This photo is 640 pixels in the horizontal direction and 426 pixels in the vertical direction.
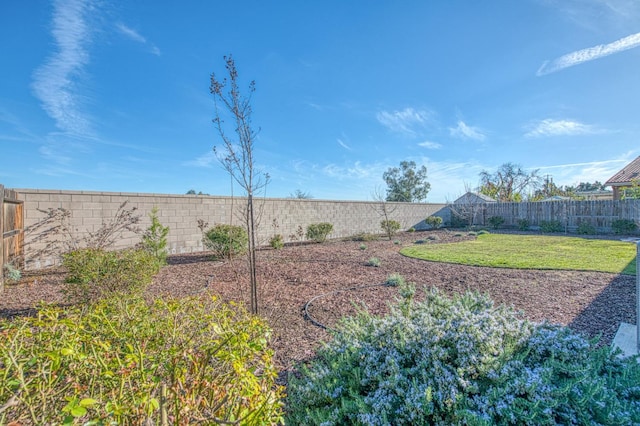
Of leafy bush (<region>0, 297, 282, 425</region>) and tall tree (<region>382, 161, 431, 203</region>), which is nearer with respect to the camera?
leafy bush (<region>0, 297, 282, 425</region>)

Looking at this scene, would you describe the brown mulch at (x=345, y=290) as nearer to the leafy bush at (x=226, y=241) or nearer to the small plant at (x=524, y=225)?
the leafy bush at (x=226, y=241)

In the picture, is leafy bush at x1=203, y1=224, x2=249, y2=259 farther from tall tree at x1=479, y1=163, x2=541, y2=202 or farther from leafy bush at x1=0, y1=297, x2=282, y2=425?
tall tree at x1=479, y1=163, x2=541, y2=202

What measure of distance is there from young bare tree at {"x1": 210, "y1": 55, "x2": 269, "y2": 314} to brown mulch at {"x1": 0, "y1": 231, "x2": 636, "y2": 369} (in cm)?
102

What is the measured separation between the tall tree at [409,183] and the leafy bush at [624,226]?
64.7 ft

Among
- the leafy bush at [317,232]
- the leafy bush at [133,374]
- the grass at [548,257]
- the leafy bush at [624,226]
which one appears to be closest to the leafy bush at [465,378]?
the leafy bush at [133,374]

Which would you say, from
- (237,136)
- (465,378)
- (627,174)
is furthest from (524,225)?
(465,378)

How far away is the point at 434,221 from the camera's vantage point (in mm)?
19047

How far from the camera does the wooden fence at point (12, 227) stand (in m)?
5.44

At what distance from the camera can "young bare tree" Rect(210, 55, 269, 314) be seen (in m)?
3.61

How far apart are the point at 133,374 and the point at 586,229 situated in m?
19.5

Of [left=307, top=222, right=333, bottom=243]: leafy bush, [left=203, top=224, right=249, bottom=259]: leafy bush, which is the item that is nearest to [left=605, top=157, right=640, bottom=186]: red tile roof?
[left=307, top=222, right=333, bottom=243]: leafy bush

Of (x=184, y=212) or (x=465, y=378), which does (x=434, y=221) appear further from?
(x=465, y=378)

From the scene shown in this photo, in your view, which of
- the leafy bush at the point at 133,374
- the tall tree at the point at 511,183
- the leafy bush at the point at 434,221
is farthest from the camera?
the tall tree at the point at 511,183

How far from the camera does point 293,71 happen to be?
8.91 metres
